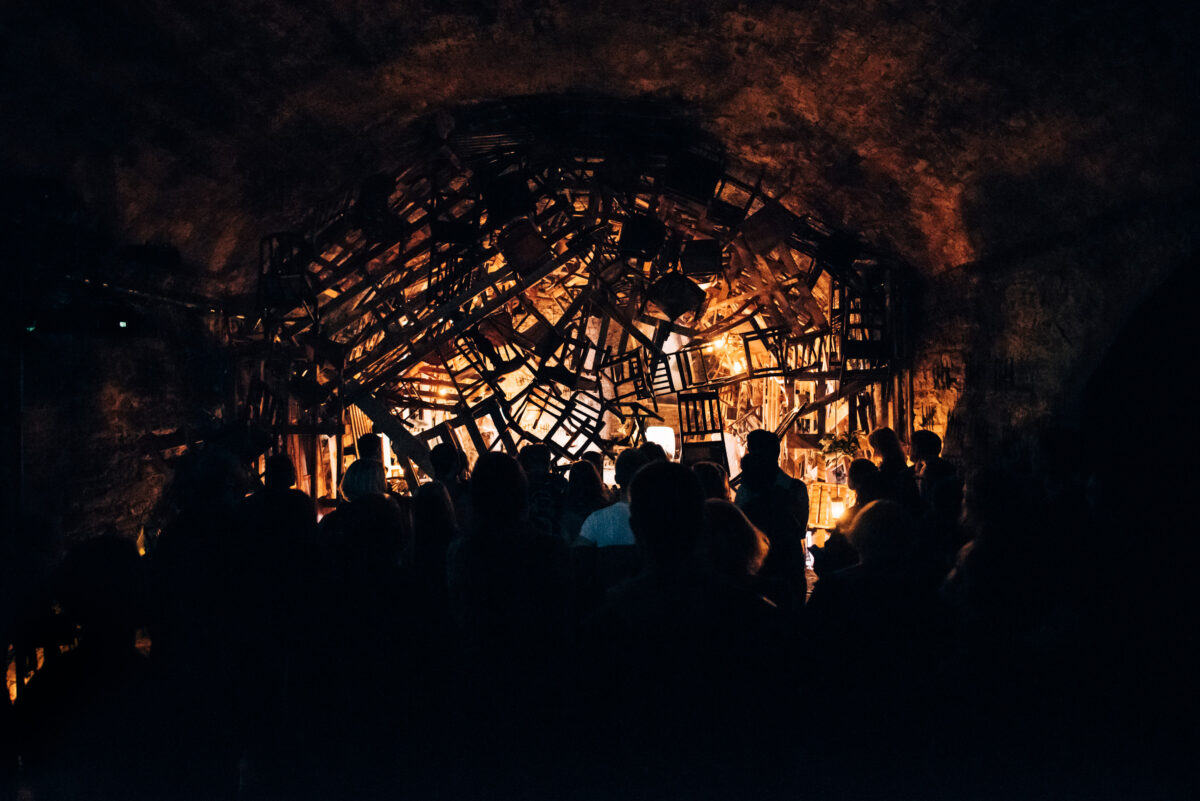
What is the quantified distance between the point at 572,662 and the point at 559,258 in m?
8.47

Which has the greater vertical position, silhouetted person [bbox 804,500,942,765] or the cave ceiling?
the cave ceiling

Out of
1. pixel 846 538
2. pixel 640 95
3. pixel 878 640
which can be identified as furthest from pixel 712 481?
pixel 640 95

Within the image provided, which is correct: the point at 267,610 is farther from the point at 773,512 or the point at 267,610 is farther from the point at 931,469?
the point at 931,469

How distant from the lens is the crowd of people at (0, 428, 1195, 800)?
2.51m

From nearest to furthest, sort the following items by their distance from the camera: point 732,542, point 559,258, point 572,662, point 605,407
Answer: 1. point 572,662
2. point 732,542
3. point 559,258
4. point 605,407

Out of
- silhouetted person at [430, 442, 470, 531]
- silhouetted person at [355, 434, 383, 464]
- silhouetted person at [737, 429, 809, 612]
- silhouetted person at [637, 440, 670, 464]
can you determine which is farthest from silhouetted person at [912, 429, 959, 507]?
silhouetted person at [355, 434, 383, 464]

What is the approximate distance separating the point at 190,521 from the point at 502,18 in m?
5.20

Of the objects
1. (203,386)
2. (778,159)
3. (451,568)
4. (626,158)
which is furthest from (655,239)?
(451,568)

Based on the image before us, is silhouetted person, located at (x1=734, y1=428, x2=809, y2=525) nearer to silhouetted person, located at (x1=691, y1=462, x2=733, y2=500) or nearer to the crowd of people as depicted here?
silhouetted person, located at (x1=691, y1=462, x2=733, y2=500)

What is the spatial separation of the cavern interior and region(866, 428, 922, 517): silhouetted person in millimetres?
42

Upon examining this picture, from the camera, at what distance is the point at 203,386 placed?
379 inches

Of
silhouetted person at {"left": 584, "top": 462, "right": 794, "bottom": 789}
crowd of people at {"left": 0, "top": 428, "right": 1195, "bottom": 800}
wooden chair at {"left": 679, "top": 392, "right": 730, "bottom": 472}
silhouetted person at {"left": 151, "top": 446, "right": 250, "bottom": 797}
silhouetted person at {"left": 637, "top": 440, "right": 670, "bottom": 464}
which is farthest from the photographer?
wooden chair at {"left": 679, "top": 392, "right": 730, "bottom": 472}

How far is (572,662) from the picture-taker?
2.61 m

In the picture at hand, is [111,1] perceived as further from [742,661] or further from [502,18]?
[742,661]
